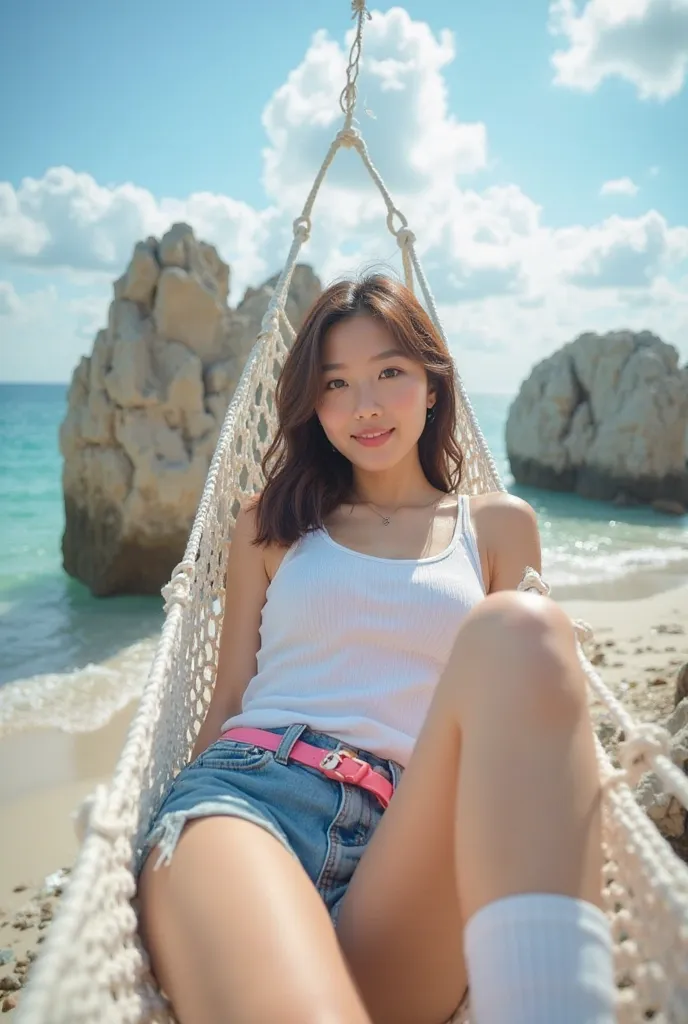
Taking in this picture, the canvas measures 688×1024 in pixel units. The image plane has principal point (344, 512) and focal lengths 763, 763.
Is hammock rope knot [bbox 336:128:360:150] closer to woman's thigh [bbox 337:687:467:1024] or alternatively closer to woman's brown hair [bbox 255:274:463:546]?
woman's brown hair [bbox 255:274:463:546]

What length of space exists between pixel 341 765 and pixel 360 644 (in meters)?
0.21

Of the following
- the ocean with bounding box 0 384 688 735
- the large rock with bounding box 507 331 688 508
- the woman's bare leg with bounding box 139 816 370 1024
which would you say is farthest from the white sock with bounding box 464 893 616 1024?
the large rock with bounding box 507 331 688 508

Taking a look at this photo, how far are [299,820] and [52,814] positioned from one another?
6.63 ft

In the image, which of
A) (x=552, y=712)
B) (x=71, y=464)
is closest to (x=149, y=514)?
(x=71, y=464)

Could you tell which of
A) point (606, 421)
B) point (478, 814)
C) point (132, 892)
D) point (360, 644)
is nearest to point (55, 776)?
point (360, 644)

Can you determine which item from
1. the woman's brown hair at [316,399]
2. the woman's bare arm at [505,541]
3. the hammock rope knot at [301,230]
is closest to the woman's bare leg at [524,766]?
the woman's bare arm at [505,541]

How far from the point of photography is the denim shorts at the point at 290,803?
92 cm

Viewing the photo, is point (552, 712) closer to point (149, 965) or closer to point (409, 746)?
point (409, 746)

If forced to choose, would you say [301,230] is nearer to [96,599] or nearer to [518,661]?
[518,661]

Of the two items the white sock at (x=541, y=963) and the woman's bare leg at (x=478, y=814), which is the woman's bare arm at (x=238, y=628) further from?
the white sock at (x=541, y=963)

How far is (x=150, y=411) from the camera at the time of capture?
574 centimetres

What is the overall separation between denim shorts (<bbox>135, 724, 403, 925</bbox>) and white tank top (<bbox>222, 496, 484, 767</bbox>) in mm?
42

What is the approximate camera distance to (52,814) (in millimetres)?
2648

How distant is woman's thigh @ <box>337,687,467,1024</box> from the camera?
0.83m
